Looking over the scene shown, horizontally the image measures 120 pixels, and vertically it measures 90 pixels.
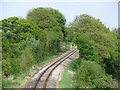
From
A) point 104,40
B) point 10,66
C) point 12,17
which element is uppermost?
point 12,17

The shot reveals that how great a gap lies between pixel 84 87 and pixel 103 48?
15.9 m

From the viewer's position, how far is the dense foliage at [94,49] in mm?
27386

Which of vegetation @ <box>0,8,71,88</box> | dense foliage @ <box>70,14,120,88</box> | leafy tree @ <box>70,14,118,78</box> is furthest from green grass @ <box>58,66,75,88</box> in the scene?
leafy tree @ <box>70,14,118,78</box>

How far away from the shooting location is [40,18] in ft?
157

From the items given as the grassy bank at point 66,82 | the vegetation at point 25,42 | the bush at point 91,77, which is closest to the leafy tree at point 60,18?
the vegetation at point 25,42

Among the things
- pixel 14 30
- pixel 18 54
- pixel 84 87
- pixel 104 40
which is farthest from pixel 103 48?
pixel 84 87

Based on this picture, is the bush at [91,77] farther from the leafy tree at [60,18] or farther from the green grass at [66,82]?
the leafy tree at [60,18]

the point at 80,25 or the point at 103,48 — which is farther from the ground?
the point at 80,25

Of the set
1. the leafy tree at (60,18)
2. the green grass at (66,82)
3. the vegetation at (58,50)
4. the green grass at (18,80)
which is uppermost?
the leafy tree at (60,18)

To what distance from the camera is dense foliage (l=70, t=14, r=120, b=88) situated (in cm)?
2739

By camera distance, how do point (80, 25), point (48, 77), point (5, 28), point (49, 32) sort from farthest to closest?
point (49, 32), point (80, 25), point (5, 28), point (48, 77)

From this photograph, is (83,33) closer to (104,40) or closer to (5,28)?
(104,40)

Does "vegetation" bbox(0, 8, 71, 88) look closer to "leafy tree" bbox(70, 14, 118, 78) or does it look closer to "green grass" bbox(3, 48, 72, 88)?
"green grass" bbox(3, 48, 72, 88)

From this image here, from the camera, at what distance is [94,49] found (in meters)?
34.8
